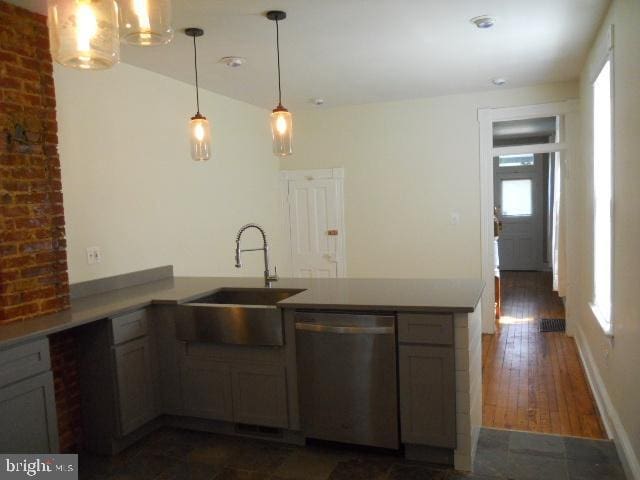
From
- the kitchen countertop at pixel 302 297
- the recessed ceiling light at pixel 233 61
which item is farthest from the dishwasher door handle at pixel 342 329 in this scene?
the recessed ceiling light at pixel 233 61

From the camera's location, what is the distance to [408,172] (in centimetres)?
552

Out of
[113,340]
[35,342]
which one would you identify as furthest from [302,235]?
[35,342]

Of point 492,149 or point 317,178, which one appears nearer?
point 492,149

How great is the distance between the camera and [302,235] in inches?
237

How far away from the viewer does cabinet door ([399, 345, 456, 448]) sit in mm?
2518

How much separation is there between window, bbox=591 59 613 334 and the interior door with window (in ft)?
19.3

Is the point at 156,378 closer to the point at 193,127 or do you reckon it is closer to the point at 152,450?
the point at 152,450

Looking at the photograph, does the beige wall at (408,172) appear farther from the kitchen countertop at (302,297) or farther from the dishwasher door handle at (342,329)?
the dishwasher door handle at (342,329)

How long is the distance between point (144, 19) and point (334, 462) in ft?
7.36

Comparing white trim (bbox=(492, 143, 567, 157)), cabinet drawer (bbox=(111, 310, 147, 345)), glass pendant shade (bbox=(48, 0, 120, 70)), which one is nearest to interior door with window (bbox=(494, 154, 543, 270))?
white trim (bbox=(492, 143, 567, 157))

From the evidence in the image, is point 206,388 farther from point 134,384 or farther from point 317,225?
point 317,225

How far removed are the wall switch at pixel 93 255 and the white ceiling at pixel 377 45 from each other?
1325mm

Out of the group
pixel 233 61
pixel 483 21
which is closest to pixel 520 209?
pixel 483 21

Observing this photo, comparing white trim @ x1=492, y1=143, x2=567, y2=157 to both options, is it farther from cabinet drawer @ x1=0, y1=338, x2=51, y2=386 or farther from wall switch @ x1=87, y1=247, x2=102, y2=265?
Result: cabinet drawer @ x1=0, y1=338, x2=51, y2=386
